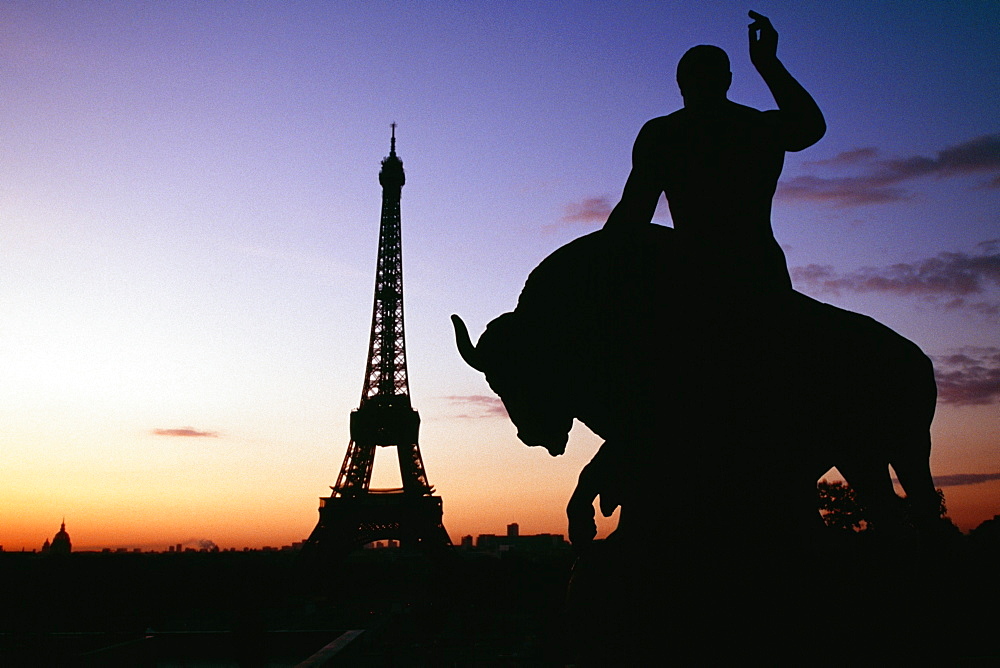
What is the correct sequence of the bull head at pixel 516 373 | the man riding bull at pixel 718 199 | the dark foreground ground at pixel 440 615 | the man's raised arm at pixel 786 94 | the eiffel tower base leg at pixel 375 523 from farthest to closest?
1. the eiffel tower base leg at pixel 375 523
2. the man's raised arm at pixel 786 94
3. the bull head at pixel 516 373
4. the man riding bull at pixel 718 199
5. the dark foreground ground at pixel 440 615

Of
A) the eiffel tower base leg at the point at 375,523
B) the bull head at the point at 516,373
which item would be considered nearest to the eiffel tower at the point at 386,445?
the eiffel tower base leg at the point at 375,523

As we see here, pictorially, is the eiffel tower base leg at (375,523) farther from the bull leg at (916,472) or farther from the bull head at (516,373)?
the bull leg at (916,472)

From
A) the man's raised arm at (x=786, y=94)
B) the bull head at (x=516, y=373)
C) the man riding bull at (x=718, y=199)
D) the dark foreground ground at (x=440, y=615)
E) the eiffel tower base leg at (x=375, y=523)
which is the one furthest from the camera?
the eiffel tower base leg at (x=375, y=523)

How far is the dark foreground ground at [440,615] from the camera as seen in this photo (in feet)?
9.82

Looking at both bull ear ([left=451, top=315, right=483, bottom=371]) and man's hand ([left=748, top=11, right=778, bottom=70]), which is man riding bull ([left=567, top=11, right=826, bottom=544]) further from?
bull ear ([left=451, top=315, right=483, bottom=371])

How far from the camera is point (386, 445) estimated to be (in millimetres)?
47344

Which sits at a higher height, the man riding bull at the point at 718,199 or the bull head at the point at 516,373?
the man riding bull at the point at 718,199

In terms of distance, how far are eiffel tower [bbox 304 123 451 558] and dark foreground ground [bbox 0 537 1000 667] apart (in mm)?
2417

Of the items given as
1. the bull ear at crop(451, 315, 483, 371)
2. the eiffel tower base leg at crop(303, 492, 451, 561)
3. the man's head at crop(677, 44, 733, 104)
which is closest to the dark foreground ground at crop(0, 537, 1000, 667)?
the bull ear at crop(451, 315, 483, 371)

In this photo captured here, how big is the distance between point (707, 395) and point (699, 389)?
4 cm

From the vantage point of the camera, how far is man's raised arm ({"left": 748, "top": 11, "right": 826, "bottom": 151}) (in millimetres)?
3691

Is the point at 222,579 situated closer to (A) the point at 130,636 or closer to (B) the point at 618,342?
(A) the point at 130,636

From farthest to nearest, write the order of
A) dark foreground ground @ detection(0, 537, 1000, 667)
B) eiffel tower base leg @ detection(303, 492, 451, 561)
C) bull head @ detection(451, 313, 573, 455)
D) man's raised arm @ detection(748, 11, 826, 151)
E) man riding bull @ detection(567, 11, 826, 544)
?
1. eiffel tower base leg @ detection(303, 492, 451, 561)
2. man's raised arm @ detection(748, 11, 826, 151)
3. bull head @ detection(451, 313, 573, 455)
4. man riding bull @ detection(567, 11, 826, 544)
5. dark foreground ground @ detection(0, 537, 1000, 667)

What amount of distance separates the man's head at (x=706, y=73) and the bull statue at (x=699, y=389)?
2.54 ft
